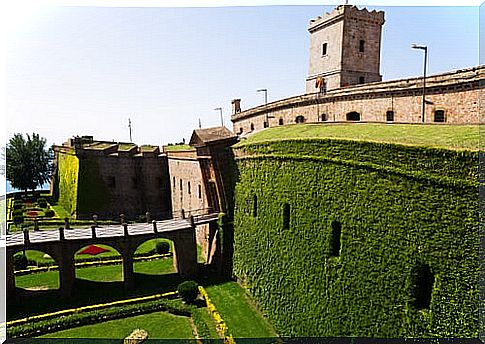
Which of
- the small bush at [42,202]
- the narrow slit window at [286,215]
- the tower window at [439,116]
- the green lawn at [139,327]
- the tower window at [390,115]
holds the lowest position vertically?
the green lawn at [139,327]

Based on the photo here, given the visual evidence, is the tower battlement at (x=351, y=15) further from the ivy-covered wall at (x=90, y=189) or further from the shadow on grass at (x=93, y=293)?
the ivy-covered wall at (x=90, y=189)

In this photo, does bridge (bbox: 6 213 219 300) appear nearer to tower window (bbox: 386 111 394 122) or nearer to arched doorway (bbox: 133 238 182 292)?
arched doorway (bbox: 133 238 182 292)

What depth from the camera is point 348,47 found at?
2431 centimetres

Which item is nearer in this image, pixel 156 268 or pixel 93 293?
pixel 93 293

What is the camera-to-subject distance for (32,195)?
4544 cm

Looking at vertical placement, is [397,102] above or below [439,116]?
above

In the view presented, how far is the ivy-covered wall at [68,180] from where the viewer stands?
32.7m

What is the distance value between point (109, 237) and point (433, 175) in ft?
48.1

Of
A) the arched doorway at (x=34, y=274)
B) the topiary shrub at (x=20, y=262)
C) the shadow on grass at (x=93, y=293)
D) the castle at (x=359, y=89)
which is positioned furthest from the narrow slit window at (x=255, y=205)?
A: the topiary shrub at (x=20, y=262)

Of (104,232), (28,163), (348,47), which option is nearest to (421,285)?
(104,232)

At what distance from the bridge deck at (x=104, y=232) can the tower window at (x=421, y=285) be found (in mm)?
12565

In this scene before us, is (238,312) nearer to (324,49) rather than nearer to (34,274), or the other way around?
(34,274)

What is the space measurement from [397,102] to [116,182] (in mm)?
22966

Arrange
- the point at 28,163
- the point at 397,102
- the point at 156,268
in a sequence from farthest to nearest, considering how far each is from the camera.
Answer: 1. the point at 28,163
2. the point at 156,268
3. the point at 397,102
